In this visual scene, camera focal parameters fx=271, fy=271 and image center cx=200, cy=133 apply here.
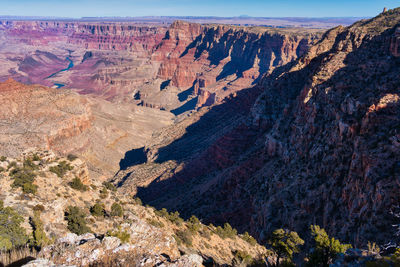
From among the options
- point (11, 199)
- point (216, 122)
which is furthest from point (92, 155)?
point (11, 199)

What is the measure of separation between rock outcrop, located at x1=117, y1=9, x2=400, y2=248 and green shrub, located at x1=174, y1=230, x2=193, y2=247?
36.3 feet

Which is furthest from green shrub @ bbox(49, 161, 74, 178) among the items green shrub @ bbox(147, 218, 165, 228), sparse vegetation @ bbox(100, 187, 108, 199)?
green shrub @ bbox(147, 218, 165, 228)

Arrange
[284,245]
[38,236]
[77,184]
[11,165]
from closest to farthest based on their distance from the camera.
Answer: [38,236] → [284,245] → [11,165] → [77,184]

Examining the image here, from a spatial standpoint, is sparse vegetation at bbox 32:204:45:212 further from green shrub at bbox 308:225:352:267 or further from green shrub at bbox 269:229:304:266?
green shrub at bbox 308:225:352:267

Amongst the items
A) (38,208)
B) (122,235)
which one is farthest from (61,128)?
(122,235)

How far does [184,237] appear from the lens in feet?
76.5

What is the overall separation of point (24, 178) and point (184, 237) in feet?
48.8

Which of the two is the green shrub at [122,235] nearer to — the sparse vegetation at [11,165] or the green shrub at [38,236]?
the green shrub at [38,236]

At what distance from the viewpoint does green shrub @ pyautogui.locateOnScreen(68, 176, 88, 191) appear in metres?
26.7

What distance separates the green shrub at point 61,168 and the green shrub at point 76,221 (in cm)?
759

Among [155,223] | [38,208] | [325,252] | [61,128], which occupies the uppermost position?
[38,208]

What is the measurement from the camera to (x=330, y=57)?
44.0 metres

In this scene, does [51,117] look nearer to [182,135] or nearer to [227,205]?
[182,135]

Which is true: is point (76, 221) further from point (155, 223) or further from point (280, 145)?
point (280, 145)
